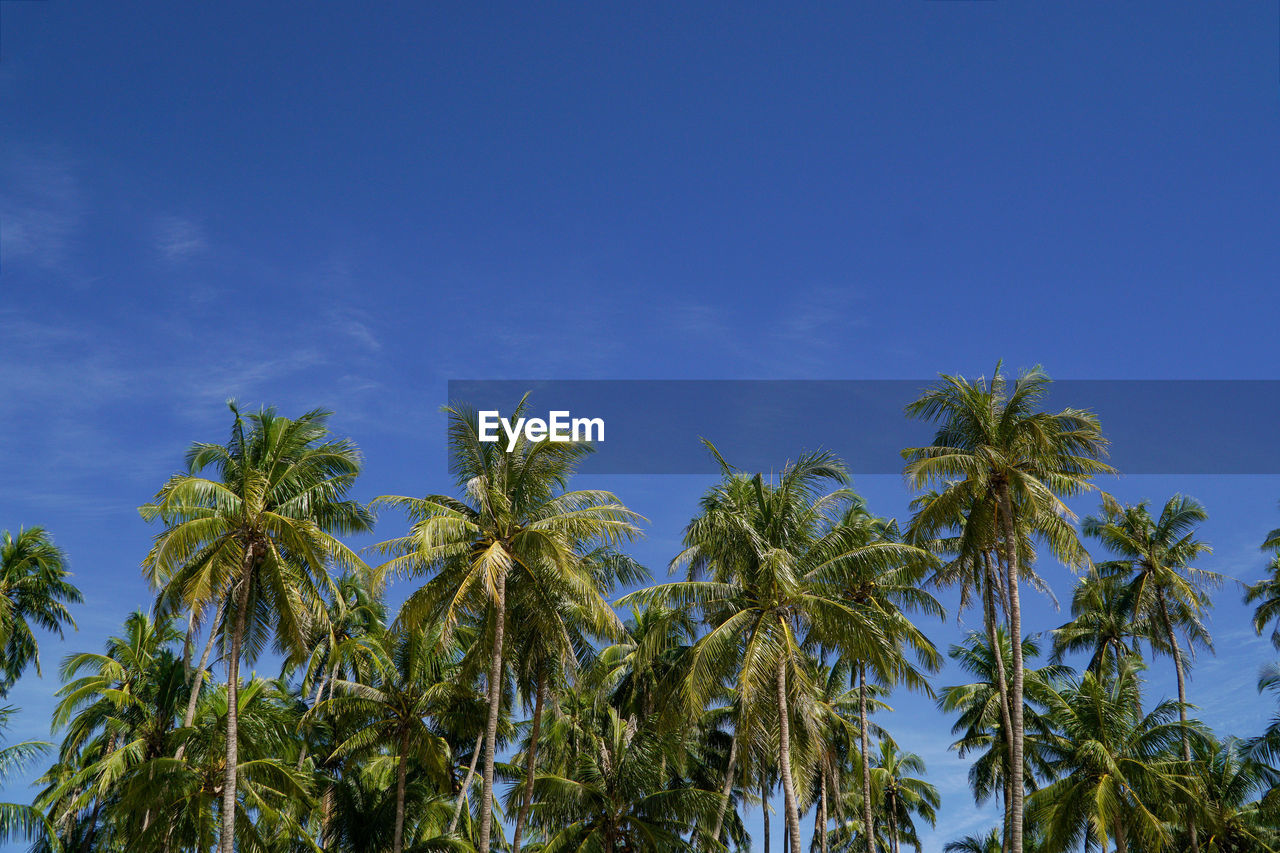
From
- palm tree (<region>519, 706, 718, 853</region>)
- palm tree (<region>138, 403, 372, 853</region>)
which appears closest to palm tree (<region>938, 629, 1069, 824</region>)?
palm tree (<region>519, 706, 718, 853</region>)

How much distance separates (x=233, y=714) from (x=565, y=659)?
8.44m

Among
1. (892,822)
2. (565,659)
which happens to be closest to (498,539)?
(565,659)

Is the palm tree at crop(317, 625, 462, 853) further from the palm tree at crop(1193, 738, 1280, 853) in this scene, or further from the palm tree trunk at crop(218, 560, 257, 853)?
the palm tree at crop(1193, 738, 1280, 853)

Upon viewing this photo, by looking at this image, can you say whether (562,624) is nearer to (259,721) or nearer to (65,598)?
(259,721)

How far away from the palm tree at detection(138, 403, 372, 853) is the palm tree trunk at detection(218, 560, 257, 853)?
0.03 metres

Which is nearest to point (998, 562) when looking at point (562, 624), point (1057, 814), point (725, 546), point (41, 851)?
point (1057, 814)

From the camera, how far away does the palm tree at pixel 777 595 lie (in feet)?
93.2

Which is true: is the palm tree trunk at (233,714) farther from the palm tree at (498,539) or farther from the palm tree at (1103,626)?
the palm tree at (1103,626)

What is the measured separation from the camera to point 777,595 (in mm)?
29188

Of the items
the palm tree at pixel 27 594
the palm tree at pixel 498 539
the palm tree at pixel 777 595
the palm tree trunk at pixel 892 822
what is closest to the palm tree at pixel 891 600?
the palm tree at pixel 777 595

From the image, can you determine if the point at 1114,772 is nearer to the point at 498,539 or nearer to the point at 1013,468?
the point at 1013,468

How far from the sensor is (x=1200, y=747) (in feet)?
132

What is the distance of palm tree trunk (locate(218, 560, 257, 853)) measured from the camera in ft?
88.4

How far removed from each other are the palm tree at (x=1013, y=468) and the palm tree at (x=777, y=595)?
2.38 m
